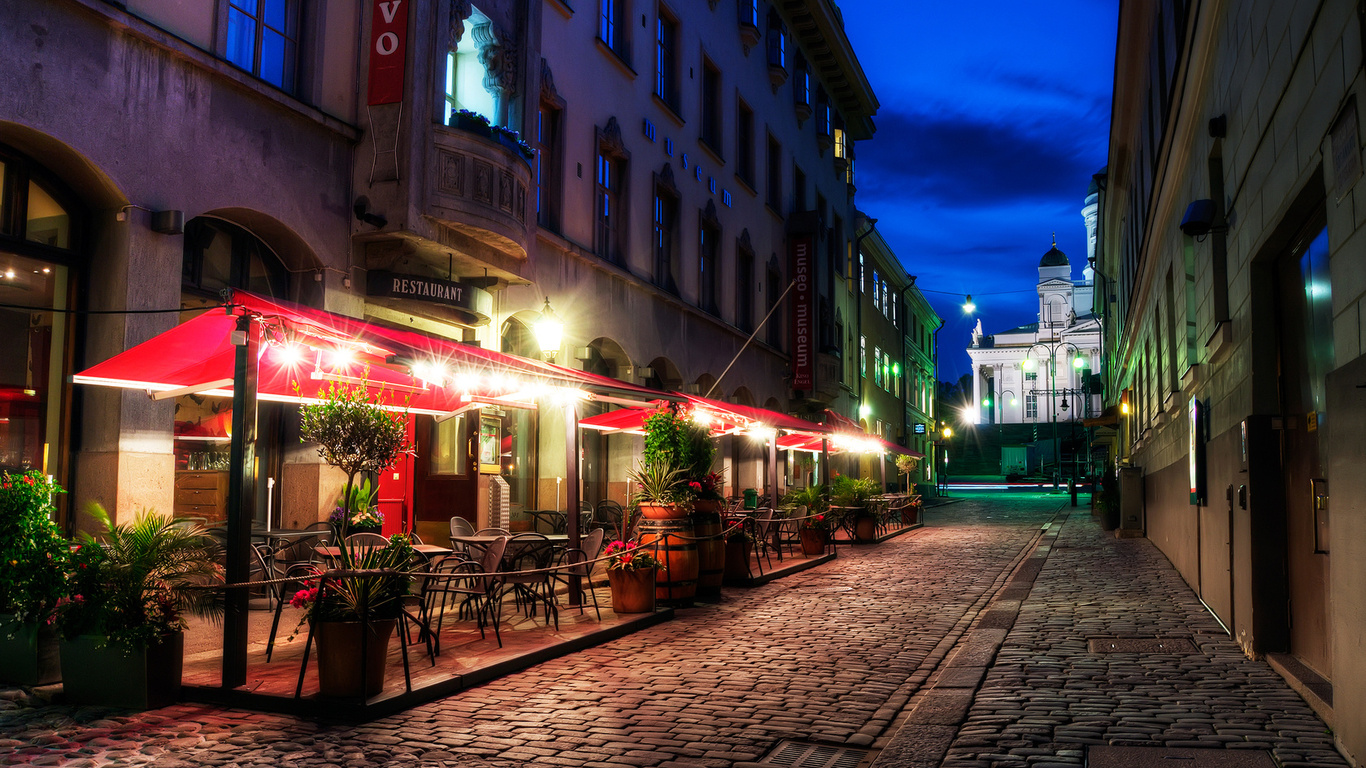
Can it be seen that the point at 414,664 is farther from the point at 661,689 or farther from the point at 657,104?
the point at 657,104

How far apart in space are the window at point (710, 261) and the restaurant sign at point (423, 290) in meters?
12.1

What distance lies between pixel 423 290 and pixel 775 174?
67.8ft

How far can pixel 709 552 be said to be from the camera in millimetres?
12781

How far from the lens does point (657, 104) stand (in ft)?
75.2

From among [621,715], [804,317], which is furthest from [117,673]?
[804,317]

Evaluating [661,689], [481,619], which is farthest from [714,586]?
[661,689]

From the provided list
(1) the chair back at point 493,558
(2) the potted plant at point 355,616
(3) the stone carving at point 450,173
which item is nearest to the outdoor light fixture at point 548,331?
(3) the stone carving at point 450,173

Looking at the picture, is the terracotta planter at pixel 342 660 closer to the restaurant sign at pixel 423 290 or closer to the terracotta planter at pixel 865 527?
the restaurant sign at pixel 423 290

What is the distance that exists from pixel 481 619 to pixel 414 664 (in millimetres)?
1573

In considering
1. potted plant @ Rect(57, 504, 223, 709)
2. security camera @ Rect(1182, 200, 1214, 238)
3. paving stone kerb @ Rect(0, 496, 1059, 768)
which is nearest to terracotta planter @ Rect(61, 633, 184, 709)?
potted plant @ Rect(57, 504, 223, 709)

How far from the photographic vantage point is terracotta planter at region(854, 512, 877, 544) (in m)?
23.2

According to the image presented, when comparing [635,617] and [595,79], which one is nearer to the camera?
[635,617]

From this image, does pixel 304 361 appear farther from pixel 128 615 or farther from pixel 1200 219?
pixel 1200 219

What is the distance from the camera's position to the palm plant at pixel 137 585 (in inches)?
267
